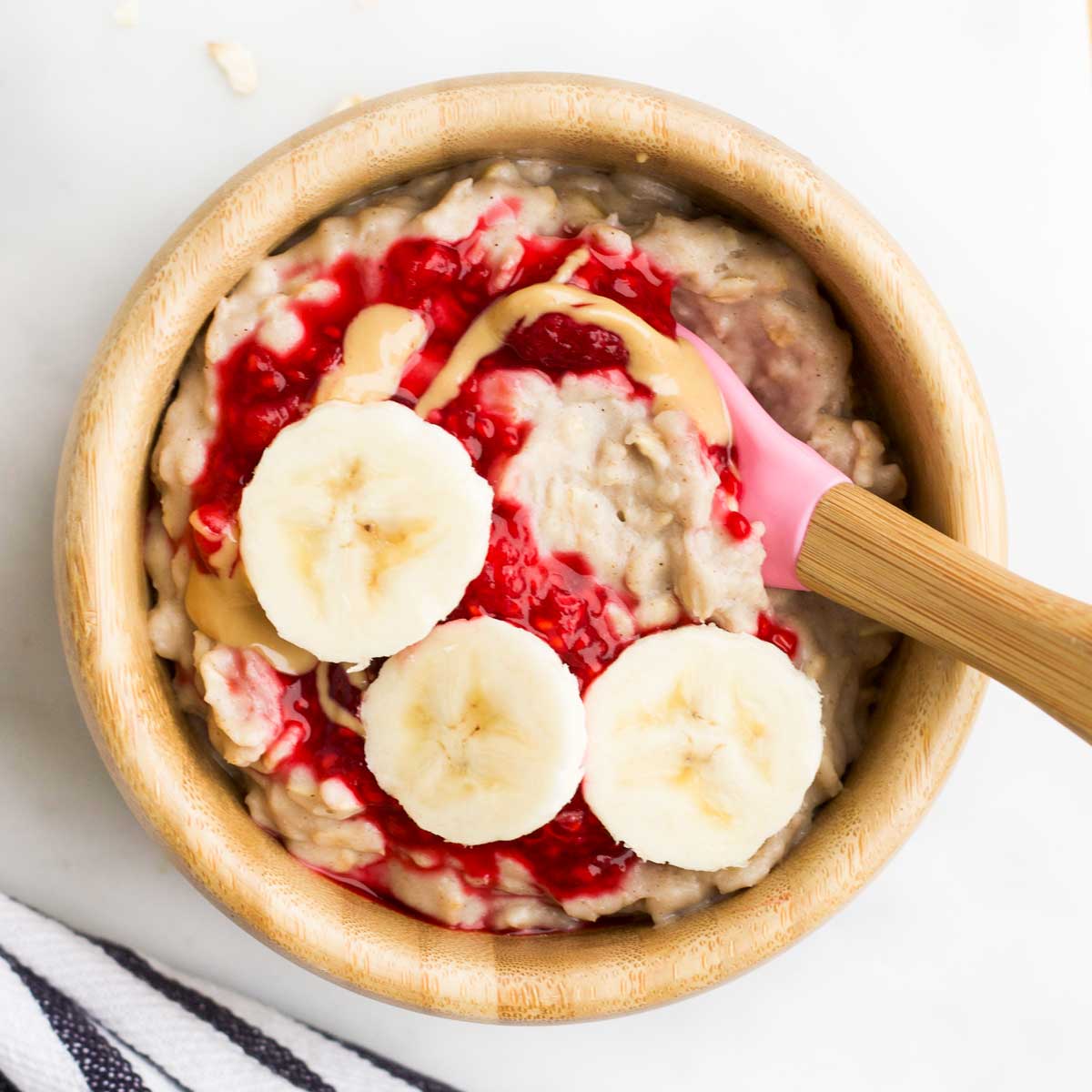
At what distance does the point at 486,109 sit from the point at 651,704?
Result: 0.75 metres

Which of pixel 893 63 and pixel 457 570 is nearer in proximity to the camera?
pixel 457 570

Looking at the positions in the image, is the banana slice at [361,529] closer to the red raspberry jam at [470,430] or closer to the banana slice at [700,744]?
the red raspberry jam at [470,430]

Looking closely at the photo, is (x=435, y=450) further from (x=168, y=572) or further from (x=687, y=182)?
(x=687, y=182)

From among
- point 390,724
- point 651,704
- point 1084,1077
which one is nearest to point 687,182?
point 651,704

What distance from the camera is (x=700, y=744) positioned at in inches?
63.1

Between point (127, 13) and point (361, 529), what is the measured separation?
883 mm

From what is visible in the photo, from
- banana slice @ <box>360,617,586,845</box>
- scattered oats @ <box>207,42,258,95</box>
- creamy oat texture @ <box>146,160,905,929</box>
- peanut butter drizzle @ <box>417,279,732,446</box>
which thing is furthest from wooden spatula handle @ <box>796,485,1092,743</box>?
scattered oats @ <box>207,42,258,95</box>

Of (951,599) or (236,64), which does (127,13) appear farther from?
(951,599)

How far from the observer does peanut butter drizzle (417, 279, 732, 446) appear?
61.6 inches

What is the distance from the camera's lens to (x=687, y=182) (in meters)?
1.66

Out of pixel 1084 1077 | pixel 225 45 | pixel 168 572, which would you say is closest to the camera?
pixel 168 572

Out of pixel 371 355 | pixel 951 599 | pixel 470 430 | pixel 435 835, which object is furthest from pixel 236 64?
pixel 951 599

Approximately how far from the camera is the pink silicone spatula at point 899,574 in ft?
4.72

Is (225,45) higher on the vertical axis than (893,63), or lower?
lower
